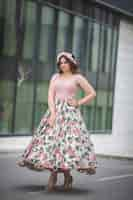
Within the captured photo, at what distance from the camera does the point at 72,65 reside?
942 centimetres

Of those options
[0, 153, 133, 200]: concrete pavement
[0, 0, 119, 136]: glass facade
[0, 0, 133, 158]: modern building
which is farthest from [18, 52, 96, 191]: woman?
[0, 0, 119, 136]: glass facade

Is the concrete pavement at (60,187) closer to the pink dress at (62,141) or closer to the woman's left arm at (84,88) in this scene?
the pink dress at (62,141)

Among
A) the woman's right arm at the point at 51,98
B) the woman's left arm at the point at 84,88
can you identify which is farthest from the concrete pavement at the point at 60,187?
the woman's left arm at the point at 84,88

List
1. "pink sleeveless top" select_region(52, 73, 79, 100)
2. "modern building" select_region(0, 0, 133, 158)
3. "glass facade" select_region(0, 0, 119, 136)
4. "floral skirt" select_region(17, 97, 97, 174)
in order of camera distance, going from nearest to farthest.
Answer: "floral skirt" select_region(17, 97, 97, 174), "pink sleeveless top" select_region(52, 73, 79, 100), "glass facade" select_region(0, 0, 119, 136), "modern building" select_region(0, 0, 133, 158)

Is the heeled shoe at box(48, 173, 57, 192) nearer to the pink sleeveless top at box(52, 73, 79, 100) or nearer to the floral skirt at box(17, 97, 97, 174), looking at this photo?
the floral skirt at box(17, 97, 97, 174)

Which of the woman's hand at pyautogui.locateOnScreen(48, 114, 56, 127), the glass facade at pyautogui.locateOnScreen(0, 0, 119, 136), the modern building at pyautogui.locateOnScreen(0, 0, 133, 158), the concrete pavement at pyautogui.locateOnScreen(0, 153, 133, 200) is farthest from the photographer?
the modern building at pyautogui.locateOnScreen(0, 0, 133, 158)

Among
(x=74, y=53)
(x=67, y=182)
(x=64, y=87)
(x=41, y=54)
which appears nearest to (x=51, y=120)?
(x=64, y=87)

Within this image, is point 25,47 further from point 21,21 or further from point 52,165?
point 52,165

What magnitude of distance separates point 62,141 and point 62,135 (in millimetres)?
71

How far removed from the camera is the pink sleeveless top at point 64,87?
939cm

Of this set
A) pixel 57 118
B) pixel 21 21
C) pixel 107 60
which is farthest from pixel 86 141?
pixel 107 60

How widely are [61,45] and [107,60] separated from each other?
5514 millimetres

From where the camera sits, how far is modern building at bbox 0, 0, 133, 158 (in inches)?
949

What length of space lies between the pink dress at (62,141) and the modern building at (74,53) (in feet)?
39.4
